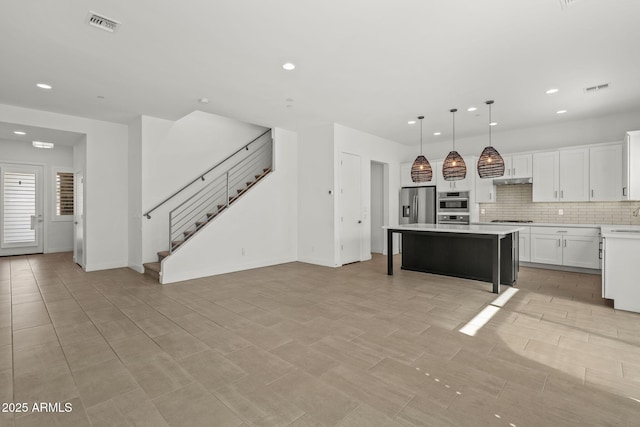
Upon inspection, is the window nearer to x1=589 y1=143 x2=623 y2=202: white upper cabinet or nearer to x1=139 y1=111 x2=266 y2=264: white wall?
x1=139 y1=111 x2=266 y2=264: white wall

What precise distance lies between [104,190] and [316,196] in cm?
442

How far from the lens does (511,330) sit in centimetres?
320

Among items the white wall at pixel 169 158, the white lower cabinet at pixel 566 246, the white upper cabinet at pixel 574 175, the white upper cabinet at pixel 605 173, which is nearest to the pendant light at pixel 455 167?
the white lower cabinet at pixel 566 246

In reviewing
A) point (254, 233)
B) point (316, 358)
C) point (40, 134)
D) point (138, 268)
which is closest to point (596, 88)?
point (316, 358)

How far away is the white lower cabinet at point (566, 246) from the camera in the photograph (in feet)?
18.9

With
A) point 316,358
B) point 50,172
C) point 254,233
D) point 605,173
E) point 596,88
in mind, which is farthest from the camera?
point 50,172

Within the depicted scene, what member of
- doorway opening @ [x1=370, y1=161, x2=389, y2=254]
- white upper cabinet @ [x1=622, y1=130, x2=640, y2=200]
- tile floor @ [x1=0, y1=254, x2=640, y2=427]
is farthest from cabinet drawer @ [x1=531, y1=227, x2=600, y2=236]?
doorway opening @ [x1=370, y1=161, x2=389, y2=254]

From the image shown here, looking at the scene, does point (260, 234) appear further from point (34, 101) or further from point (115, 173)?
point (34, 101)

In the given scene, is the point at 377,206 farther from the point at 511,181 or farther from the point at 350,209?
the point at 511,181

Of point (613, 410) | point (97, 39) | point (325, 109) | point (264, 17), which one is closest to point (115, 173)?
point (97, 39)

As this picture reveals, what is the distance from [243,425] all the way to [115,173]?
6394 mm

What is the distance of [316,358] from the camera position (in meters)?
2.61

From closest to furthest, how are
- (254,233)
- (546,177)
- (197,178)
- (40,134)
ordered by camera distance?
(40,134) → (546,177) → (254,233) → (197,178)

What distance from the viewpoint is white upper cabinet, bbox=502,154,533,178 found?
21.7ft
